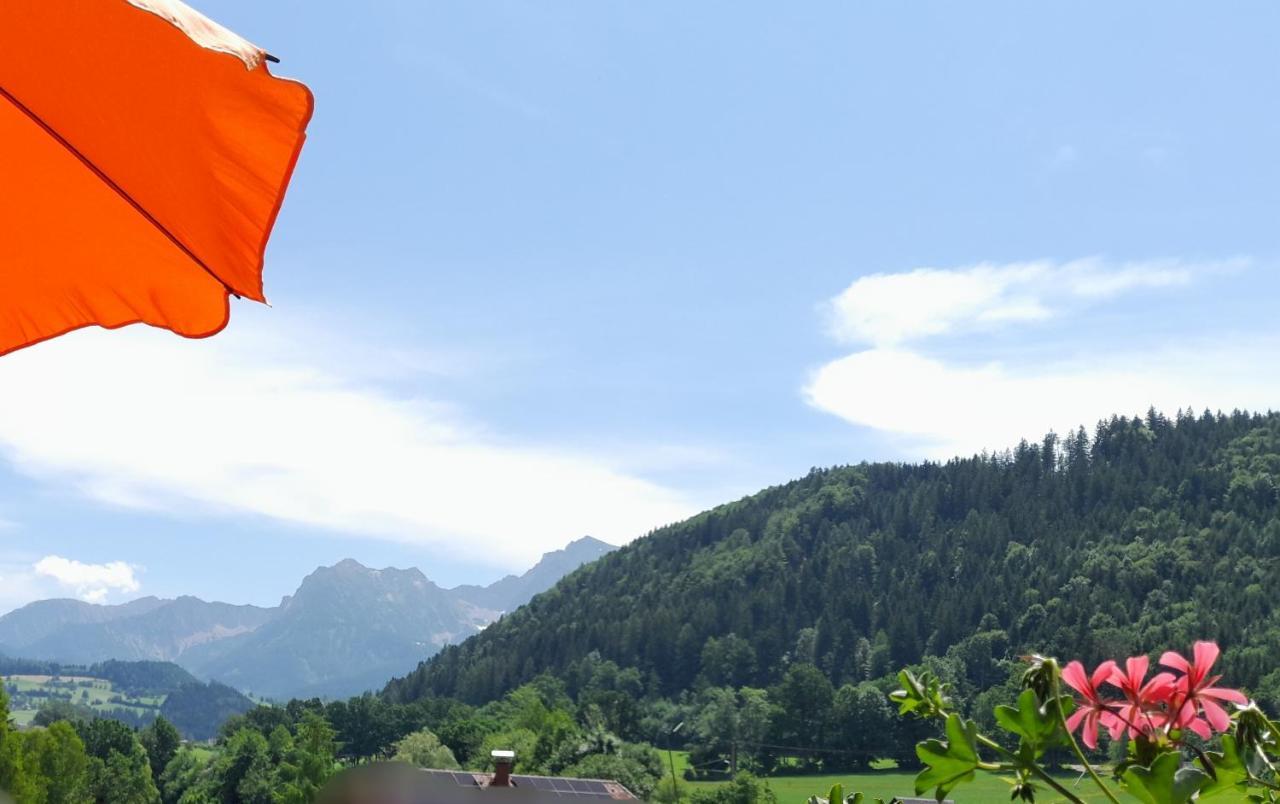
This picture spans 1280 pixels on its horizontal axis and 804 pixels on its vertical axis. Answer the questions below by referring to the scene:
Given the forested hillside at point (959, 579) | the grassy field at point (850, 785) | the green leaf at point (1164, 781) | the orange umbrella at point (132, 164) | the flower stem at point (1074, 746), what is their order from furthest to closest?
the forested hillside at point (959, 579), the grassy field at point (850, 785), the orange umbrella at point (132, 164), the flower stem at point (1074, 746), the green leaf at point (1164, 781)

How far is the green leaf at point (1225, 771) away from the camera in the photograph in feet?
3.90

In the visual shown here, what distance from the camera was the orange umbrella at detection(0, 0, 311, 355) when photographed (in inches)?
115

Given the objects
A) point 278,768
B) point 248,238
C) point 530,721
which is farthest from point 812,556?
point 248,238

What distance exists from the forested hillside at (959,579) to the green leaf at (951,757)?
4413 inches

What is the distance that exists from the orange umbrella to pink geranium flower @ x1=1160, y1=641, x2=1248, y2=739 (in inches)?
80.6

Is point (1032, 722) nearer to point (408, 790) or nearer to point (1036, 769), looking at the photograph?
point (1036, 769)

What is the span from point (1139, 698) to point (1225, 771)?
16 cm

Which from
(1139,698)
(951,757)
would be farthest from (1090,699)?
(951,757)

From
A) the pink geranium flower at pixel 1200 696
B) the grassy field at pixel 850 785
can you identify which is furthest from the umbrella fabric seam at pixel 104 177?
the grassy field at pixel 850 785

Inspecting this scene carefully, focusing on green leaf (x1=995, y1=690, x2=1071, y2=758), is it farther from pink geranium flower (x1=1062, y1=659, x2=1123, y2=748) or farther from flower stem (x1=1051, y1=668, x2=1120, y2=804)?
pink geranium flower (x1=1062, y1=659, x2=1123, y2=748)

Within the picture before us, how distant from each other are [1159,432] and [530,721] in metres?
109

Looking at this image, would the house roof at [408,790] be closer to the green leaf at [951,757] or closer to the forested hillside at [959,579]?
the green leaf at [951,757]

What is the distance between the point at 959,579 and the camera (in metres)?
142

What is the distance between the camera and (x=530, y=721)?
91.9 metres
